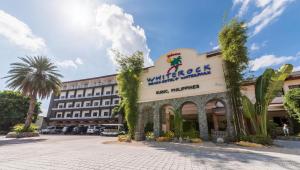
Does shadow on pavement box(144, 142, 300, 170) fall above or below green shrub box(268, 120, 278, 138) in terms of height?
below

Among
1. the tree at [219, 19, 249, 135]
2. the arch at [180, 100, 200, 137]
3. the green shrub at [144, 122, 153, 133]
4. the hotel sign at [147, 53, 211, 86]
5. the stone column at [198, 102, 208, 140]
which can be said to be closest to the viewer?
the tree at [219, 19, 249, 135]

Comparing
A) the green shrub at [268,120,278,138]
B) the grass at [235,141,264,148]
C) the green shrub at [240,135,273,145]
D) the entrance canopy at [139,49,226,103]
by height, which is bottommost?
the grass at [235,141,264,148]

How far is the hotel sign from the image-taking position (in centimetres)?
1722

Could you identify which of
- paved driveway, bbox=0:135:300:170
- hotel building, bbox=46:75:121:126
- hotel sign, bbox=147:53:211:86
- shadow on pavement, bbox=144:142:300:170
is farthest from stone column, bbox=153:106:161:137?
hotel building, bbox=46:75:121:126

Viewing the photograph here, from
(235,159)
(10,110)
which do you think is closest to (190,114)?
(235,159)

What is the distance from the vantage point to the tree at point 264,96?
12859mm

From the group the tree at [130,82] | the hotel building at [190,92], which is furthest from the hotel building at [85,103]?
the tree at [130,82]

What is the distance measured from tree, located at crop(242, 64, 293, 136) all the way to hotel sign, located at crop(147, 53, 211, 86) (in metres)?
4.76

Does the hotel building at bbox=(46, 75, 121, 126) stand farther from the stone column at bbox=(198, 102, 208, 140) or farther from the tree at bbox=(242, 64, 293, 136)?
the tree at bbox=(242, 64, 293, 136)

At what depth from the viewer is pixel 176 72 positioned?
61.4ft

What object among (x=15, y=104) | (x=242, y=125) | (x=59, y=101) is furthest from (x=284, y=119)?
(x=59, y=101)

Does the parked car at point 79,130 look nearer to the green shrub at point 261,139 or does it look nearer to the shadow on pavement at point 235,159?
the shadow on pavement at point 235,159

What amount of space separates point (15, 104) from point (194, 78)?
43572 millimetres

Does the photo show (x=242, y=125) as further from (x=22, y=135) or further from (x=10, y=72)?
(x=10, y=72)
